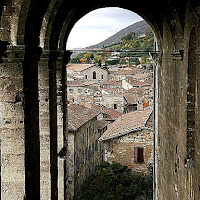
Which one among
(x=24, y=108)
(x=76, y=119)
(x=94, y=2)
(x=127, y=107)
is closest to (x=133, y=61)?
(x=127, y=107)

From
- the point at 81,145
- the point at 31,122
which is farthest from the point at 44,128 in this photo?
the point at 81,145

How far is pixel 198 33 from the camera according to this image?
23.4 feet

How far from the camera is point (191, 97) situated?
25.9 ft

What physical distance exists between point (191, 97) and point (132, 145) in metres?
12.7

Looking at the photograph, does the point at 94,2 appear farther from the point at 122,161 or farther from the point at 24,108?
the point at 122,161

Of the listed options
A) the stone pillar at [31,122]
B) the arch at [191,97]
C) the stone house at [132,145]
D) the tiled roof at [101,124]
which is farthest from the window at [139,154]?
the stone pillar at [31,122]

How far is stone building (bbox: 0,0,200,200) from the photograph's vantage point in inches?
227

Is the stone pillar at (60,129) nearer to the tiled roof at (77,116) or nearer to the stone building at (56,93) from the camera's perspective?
the stone building at (56,93)

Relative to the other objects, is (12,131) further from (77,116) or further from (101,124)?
(101,124)

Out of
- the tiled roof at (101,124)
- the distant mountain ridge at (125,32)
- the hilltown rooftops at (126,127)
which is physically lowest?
the tiled roof at (101,124)

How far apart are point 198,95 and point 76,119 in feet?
50.8

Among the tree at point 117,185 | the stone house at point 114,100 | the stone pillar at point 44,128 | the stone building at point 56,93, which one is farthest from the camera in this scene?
the stone house at point 114,100

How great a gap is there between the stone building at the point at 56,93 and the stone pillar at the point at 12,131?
1 cm

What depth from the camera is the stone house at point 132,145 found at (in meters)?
20.1
